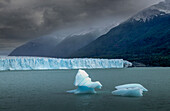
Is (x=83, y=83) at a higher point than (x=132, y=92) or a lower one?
higher

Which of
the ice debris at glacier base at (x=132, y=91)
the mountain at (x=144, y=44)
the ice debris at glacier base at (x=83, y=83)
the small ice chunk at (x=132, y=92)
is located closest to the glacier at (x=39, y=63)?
the mountain at (x=144, y=44)

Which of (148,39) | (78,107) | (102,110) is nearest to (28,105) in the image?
(78,107)

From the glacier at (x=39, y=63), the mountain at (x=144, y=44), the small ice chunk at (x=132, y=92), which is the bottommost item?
the small ice chunk at (x=132, y=92)

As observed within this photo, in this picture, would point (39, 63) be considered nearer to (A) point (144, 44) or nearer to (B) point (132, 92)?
(B) point (132, 92)

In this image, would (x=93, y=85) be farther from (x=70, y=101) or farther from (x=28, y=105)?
(x=28, y=105)

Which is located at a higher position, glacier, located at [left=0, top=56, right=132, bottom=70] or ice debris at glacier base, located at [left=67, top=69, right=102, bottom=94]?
glacier, located at [left=0, top=56, right=132, bottom=70]

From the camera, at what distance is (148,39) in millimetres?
165000

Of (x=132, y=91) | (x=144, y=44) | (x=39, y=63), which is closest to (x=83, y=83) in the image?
(x=132, y=91)

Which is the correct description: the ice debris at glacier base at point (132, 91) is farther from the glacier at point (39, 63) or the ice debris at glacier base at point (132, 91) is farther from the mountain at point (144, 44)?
the mountain at point (144, 44)

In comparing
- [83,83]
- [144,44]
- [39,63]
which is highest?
[144,44]

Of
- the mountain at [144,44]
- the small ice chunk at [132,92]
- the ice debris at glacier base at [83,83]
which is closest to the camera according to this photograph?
the small ice chunk at [132,92]

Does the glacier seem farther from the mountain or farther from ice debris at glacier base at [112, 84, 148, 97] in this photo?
ice debris at glacier base at [112, 84, 148, 97]

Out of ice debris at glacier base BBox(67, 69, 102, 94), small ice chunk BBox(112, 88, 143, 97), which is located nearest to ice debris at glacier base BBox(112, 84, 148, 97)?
small ice chunk BBox(112, 88, 143, 97)

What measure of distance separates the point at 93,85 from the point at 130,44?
159046 mm
